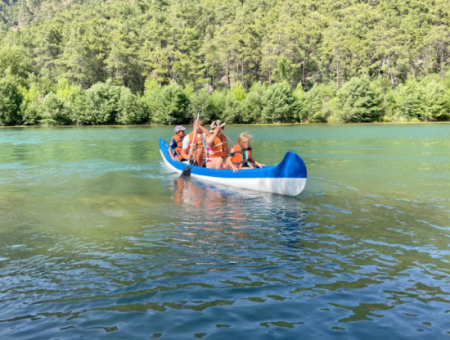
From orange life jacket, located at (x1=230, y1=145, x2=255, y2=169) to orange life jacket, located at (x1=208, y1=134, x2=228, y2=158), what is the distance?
134cm

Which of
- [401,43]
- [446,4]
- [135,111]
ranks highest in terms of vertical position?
[446,4]

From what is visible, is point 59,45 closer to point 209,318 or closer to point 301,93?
point 301,93

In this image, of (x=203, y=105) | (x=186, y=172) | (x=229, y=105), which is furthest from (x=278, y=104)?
(x=186, y=172)

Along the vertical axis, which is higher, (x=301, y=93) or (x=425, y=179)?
(x=301, y=93)

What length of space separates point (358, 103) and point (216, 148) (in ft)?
199

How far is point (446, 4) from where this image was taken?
93938 mm

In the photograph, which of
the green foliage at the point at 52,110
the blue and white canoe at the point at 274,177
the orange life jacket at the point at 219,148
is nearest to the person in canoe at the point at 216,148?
the orange life jacket at the point at 219,148

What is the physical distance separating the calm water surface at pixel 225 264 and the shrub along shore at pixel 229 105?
199 ft

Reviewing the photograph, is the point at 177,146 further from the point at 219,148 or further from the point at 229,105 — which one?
the point at 229,105

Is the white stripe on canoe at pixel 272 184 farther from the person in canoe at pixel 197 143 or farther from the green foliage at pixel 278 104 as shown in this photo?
the green foliage at pixel 278 104

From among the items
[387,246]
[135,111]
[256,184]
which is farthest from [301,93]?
[387,246]

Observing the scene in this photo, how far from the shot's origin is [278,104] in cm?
7381

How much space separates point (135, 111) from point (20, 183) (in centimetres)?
5928

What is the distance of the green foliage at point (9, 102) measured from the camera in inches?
2739
